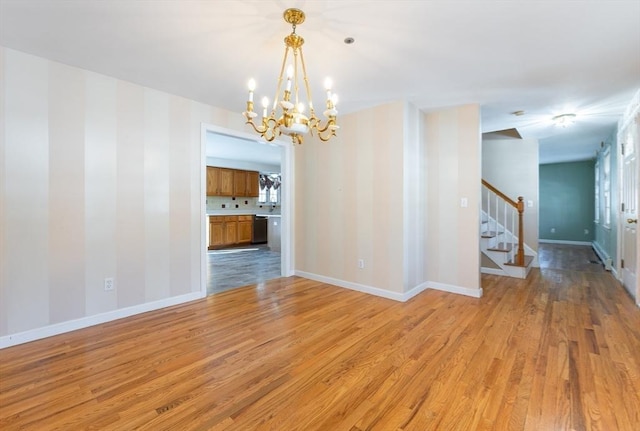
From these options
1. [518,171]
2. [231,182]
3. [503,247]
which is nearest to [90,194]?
[231,182]

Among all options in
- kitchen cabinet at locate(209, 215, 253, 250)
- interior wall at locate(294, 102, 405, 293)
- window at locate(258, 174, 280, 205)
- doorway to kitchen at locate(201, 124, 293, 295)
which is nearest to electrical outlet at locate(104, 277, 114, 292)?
doorway to kitchen at locate(201, 124, 293, 295)

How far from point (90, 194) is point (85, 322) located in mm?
1229

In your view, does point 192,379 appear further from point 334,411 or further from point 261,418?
point 334,411

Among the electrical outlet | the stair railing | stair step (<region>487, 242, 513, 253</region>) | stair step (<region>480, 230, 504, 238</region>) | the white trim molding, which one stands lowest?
the white trim molding

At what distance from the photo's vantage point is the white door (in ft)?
11.6

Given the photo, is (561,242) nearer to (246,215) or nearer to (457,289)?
(457,289)

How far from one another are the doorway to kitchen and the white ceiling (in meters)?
1.28

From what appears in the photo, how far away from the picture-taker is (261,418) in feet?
5.37

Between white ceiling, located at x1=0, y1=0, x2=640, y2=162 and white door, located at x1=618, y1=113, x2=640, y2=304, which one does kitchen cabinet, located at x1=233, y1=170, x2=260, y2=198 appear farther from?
white door, located at x1=618, y1=113, x2=640, y2=304

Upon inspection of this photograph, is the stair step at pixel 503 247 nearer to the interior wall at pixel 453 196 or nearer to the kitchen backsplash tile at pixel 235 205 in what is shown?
the interior wall at pixel 453 196

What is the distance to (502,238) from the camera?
5633 mm

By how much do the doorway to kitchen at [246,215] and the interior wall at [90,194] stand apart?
1.22 ft

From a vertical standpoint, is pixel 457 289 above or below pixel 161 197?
below

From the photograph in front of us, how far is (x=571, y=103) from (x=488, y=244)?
2342mm
